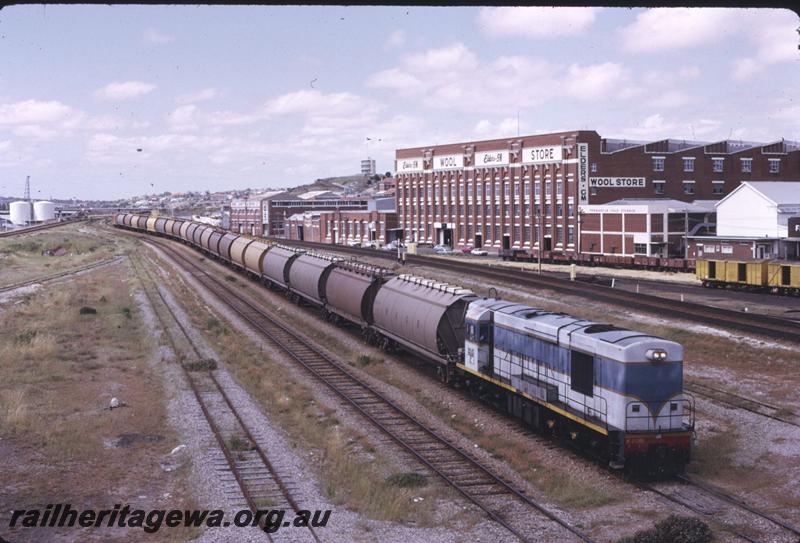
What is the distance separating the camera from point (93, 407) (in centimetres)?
2541

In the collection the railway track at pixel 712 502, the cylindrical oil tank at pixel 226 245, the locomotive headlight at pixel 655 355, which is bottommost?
the railway track at pixel 712 502

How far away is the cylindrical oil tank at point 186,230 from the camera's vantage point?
336ft

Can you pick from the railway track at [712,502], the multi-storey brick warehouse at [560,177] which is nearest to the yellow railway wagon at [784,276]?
the multi-storey brick warehouse at [560,177]

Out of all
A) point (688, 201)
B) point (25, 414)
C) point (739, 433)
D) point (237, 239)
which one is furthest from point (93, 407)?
point (688, 201)

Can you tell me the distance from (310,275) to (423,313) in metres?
18.8

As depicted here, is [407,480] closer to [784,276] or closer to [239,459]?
[239,459]

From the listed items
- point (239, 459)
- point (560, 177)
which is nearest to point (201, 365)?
point (239, 459)

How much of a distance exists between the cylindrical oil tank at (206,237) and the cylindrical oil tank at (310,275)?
127ft

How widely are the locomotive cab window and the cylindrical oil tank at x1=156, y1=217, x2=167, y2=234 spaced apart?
107m

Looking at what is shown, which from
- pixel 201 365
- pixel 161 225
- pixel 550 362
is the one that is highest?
pixel 161 225

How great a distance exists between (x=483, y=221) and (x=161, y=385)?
82557 millimetres

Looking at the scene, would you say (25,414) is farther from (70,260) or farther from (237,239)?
(70,260)

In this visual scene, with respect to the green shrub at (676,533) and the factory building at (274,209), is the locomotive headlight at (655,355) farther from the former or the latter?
the factory building at (274,209)

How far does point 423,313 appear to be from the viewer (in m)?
30.4
